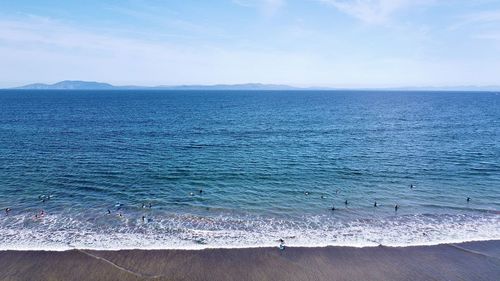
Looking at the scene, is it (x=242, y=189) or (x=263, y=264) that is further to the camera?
(x=242, y=189)

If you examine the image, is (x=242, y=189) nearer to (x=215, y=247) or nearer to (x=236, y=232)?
(x=236, y=232)

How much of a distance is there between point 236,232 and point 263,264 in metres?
5.92

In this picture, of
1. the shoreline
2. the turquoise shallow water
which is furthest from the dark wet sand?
the turquoise shallow water

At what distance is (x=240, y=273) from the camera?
1038 inches

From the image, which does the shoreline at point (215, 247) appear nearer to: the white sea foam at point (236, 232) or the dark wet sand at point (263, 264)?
the white sea foam at point (236, 232)

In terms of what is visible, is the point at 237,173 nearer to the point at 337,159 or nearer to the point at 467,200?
the point at 337,159

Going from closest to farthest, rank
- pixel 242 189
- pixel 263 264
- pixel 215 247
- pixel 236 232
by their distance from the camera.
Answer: pixel 263 264 → pixel 215 247 → pixel 236 232 → pixel 242 189

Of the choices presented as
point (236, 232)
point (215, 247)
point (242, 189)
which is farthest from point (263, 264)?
point (242, 189)

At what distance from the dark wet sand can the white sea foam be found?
1.14m

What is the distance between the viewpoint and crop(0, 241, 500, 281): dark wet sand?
26.0 metres

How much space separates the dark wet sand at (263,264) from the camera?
85.1 feet

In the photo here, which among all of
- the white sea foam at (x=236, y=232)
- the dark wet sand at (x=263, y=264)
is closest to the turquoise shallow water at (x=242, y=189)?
the white sea foam at (x=236, y=232)

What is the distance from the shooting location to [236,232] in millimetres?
32875

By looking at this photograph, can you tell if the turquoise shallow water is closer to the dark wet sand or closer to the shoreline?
the shoreline
